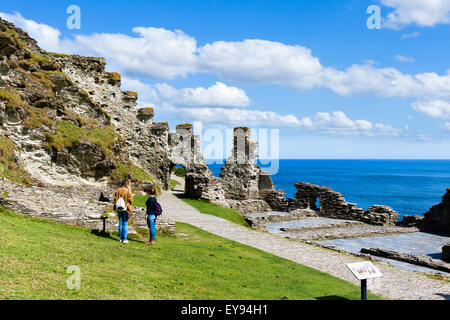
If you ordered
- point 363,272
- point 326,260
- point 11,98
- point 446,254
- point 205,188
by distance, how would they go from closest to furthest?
point 363,272, point 326,260, point 446,254, point 11,98, point 205,188

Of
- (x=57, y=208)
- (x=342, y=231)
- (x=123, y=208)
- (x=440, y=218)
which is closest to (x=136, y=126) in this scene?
(x=342, y=231)

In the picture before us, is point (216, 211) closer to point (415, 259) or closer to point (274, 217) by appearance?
point (274, 217)

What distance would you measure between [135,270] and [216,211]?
23.5m

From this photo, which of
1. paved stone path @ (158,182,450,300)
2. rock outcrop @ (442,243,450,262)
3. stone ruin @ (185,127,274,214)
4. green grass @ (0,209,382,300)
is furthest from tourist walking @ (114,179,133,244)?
stone ruin @ (185,127,274,214)

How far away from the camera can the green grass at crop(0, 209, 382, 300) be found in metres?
8.87

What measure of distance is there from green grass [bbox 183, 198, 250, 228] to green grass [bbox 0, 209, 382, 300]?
14286mm

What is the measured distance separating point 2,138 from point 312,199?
32.5 meters

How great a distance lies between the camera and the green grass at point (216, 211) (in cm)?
3217

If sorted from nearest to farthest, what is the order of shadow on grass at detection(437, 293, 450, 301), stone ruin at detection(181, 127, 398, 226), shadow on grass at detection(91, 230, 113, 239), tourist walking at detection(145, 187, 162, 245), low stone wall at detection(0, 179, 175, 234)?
shadow on grass at detection(437, 293, 450, 301) → low stone wall at detection(0, 179, 175, 234) → shadow on grass at detection(91, 230, 113, 239) → tourist walking at detection(145, 187, 162, 245) → stone ruin at detection(181, 127, 398, 226)

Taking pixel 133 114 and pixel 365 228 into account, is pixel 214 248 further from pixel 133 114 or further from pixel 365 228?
pixel 133 114

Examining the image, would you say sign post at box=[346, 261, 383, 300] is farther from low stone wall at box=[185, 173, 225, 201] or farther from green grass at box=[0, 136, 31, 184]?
low stone wall at box=[185, 173, 225, 201]

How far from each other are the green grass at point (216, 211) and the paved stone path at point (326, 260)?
2.62 m

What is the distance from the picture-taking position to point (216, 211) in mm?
34594
